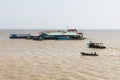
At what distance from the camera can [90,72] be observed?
32.4 metres

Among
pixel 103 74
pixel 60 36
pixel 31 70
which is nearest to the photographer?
pixel 103 74

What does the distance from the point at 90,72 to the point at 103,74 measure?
1843 mm

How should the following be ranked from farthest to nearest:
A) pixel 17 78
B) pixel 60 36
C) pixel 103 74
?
pixel 60 36, pixel 103 74, pixel 17 78

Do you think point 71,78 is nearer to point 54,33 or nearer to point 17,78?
point 17,78

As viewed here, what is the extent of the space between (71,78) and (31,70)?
6.45 meters

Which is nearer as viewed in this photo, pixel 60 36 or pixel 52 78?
pixel 52 78

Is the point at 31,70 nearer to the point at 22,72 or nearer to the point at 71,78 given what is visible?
the point at 22,72

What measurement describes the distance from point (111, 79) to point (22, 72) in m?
10.0

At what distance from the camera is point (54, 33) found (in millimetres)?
116250

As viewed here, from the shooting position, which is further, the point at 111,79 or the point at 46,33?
the point at 46,33

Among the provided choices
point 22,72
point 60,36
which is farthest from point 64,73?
point 60,36

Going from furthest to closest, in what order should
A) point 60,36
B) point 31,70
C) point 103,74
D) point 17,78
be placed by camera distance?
point 60,36 → point 31,70 → point 103,74 → point 17,78

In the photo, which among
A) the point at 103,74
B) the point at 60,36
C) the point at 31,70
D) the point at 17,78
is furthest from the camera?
the point at 60,36

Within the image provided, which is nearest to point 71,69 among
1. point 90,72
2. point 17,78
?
point 90,72
